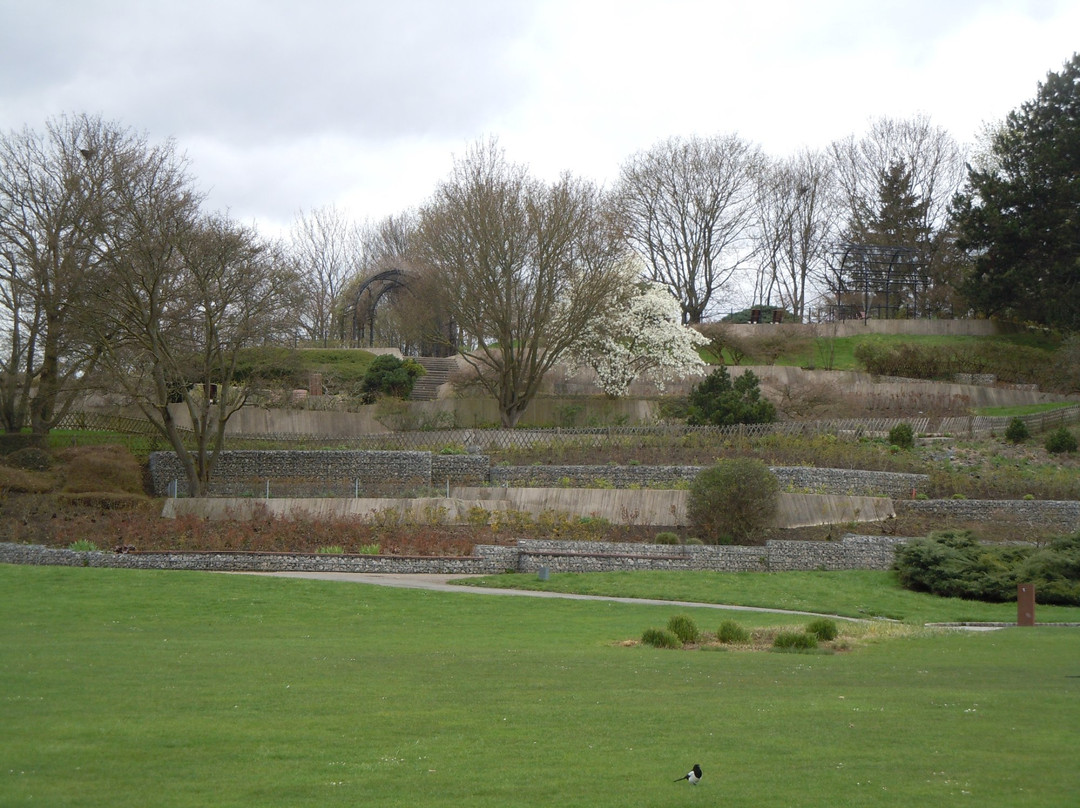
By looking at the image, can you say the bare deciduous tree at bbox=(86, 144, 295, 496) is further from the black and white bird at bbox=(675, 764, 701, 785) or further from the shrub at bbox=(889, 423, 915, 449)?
the black and white bird at bbox=(675, 764, 701, 785)

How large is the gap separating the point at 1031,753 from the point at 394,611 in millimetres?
11515

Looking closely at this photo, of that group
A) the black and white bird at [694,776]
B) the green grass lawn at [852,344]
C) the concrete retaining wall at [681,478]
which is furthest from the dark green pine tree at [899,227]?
the black and white bird at [694,776]

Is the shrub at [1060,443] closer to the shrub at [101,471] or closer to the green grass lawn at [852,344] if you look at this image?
the green grass lawn at [852,344]

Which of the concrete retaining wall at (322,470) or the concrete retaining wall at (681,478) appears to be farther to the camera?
the concrete retaining wall at (322,470)

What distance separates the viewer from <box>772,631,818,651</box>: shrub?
13.6 metres

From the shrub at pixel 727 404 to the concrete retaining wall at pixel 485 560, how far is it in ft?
36.9

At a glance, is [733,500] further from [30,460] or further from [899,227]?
[899,227]

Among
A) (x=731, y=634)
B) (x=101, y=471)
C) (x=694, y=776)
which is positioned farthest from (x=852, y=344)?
(x=694, y=776)

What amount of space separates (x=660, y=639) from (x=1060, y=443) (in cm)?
2692

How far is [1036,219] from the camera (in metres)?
47.8

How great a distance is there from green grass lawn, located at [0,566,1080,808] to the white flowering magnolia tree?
30.0 meters

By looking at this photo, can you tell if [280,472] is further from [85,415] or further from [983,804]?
[983,804]

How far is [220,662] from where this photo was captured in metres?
10.9

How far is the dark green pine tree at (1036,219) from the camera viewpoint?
154 ft
